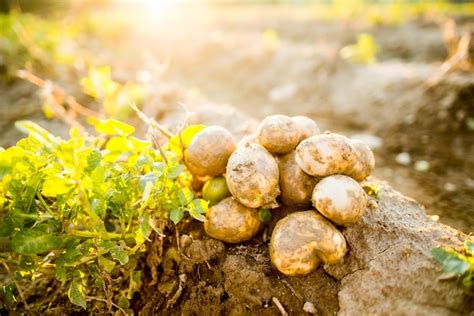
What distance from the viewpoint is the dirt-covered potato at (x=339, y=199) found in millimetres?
1627

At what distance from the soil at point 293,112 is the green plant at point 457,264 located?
20 cm

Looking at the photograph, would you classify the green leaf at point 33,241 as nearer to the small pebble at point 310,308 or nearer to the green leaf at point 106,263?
the green leaf at point 106,263

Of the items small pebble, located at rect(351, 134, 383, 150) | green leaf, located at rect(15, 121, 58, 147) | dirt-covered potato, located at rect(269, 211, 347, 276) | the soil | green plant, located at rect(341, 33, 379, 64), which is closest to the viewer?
green leaf, located at rect(15, 121, 58, 147)

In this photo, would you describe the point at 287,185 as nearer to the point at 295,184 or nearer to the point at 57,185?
the point at 295,184

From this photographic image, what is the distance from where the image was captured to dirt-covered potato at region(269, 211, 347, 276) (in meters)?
1.62

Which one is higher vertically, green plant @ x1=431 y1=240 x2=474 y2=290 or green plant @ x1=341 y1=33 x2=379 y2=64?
green plant @ x1=431 y1=240 x2=474 y2=290

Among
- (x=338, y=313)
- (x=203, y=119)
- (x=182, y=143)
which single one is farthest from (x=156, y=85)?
(x=338, y=313)

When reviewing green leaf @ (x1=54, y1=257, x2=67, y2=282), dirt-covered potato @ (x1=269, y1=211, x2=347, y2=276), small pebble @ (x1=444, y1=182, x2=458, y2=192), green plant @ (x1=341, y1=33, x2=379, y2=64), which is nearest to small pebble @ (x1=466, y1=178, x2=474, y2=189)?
small pebble @ (x1=444, y1=182, x2=458, y2=192)

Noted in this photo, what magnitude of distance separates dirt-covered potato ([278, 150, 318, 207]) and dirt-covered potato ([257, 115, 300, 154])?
9cm

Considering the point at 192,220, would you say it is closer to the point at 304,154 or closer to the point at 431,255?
the point at 304,154

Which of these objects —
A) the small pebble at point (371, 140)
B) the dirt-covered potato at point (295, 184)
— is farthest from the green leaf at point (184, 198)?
the small pebble at point (371, 140)

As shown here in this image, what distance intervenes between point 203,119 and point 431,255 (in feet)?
7.22

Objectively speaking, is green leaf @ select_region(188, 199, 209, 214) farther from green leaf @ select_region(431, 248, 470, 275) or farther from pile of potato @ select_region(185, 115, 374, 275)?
green leaf @ select_region(431, 248, 470, 275)

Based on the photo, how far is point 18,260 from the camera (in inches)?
62.4
